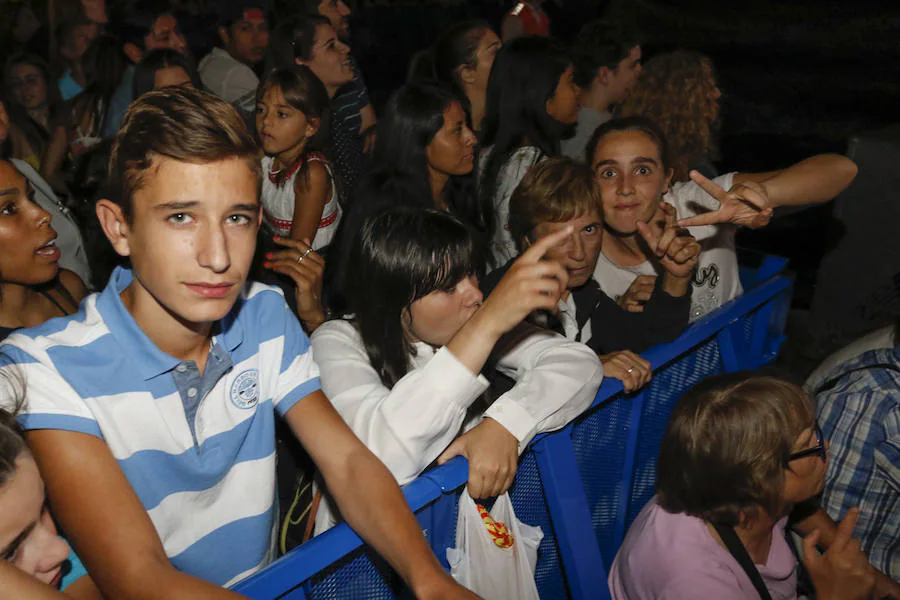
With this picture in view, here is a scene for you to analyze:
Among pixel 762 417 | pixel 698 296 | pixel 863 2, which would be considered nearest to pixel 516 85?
pixel 698 296

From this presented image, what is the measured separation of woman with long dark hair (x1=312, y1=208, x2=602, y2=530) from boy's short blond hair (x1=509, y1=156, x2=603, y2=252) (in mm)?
595

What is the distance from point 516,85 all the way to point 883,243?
2760 mm

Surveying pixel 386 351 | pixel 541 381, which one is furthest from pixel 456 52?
pixel 541 381

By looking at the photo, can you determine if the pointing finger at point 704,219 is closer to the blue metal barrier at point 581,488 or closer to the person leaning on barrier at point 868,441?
the blue metal barrier at point 581,488

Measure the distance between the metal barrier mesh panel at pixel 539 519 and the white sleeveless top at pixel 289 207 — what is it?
206 centimetres

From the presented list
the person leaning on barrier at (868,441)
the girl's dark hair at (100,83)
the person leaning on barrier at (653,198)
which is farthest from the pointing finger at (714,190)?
the girl's dark hair at (100,83)

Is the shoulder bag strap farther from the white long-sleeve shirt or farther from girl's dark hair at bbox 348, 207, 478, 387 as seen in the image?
girl's dark hair at bbox 348, 207, 478, 387

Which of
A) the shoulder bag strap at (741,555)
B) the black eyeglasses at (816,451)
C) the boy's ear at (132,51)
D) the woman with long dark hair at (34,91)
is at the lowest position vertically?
the shoulder bag strap at (741,555)

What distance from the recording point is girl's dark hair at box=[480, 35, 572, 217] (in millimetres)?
3994

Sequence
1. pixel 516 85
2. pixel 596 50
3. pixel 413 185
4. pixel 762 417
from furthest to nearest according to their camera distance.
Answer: pixel 596 50, pixel 516 85, pixel 413 185, pixel 762 417

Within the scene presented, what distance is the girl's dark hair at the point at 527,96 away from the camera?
3994 mm

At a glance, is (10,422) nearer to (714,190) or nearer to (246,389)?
(246,389)

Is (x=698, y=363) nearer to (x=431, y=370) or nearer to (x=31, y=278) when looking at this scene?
(x=431, y=370)

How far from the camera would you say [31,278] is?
2500 mm
